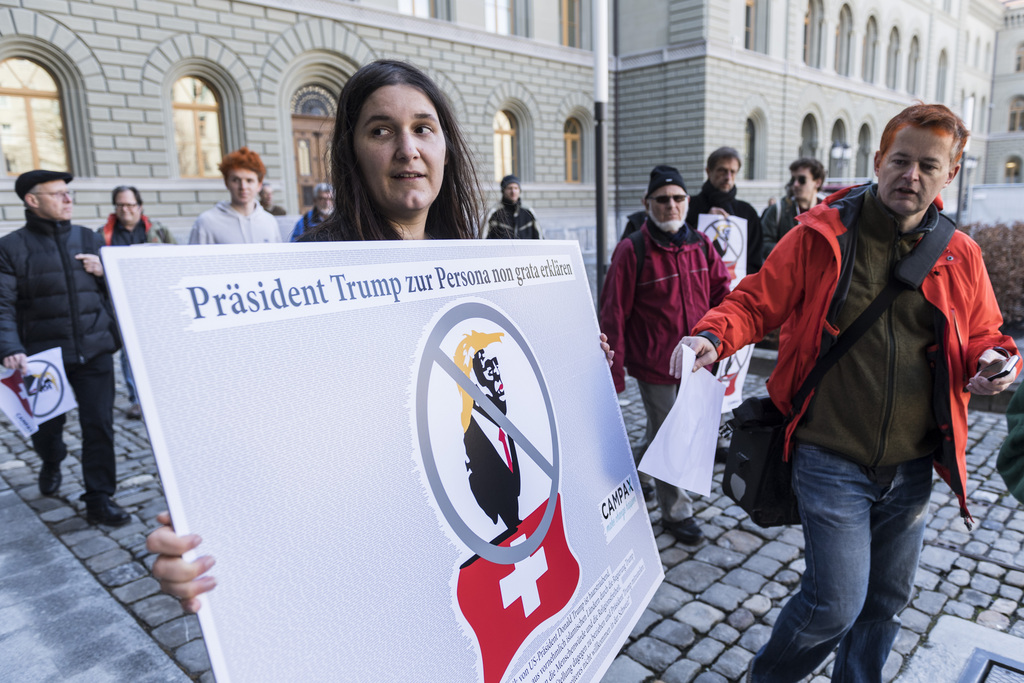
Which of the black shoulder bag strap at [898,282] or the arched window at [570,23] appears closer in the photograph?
the black shoulder bag strap at [898,282]

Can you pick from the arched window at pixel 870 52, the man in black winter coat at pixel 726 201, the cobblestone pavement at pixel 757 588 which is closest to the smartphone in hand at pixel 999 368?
the cobblestone pavement at pixel 757 588

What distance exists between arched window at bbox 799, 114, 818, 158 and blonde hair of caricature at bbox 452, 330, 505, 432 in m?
32.7

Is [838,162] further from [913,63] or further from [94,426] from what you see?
[94,426]

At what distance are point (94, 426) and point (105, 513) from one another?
547 millimetres

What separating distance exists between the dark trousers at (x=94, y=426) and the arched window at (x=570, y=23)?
21938mm

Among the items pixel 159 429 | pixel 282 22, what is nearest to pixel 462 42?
pixel 282 22

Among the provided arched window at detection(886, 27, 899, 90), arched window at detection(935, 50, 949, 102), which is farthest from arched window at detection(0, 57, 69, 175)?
arched window at detection(935, 50, 949, 102)

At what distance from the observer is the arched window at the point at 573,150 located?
23.8 meters

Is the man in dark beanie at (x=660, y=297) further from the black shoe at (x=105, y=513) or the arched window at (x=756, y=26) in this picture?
the arched window at (x=756, y=26)

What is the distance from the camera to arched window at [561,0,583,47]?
2266 cm

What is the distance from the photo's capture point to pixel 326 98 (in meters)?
17.9

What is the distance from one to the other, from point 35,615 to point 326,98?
1718cm

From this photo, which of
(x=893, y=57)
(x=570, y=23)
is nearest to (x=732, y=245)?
(x=570, y=23)

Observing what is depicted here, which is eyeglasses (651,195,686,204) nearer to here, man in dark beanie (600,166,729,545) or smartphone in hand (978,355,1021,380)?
man in dark beanie (600,166,729,545)
